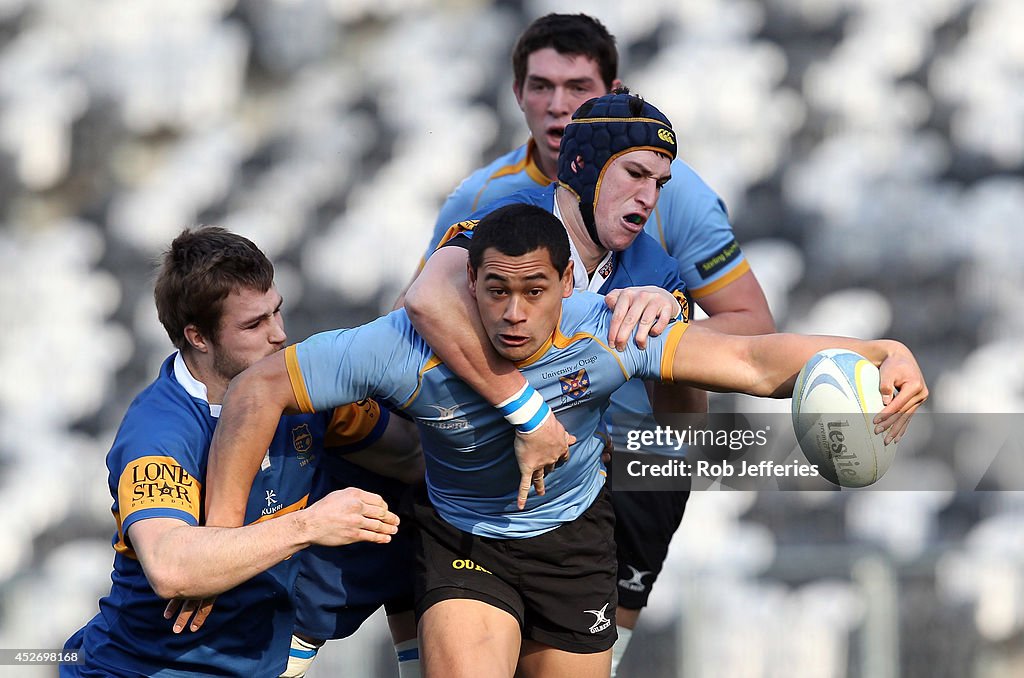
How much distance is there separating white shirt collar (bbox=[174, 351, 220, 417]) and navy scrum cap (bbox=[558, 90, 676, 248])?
1164 millimetres

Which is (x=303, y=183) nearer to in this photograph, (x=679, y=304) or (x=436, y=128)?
(x=436, y=128)

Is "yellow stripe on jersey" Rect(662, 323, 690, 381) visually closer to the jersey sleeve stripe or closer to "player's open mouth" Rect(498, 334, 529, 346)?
"player's open mouth" Rect(498, 334, 529, 346)

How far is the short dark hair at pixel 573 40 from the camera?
471cm

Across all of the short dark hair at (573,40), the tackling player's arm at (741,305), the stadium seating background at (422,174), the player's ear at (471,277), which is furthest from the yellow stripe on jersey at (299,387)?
the stadium seating background at (422,174)

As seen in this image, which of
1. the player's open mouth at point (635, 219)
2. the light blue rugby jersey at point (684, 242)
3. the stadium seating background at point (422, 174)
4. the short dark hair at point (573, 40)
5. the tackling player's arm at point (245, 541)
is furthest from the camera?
the stadium seating background at point (422, 174)

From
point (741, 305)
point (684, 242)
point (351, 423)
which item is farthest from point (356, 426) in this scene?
point (741, 305)

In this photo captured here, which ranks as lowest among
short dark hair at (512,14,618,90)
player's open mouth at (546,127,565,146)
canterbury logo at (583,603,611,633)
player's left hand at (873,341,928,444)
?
canterbury logo at (583,603,611,633)

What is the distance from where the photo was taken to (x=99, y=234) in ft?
23.9

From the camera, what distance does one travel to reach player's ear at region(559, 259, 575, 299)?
3424 mm

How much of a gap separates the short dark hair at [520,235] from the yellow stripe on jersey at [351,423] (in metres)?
0.67

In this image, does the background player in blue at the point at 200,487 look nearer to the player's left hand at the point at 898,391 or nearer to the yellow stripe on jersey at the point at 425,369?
the yellow stripe on jersey at the point at 425,369

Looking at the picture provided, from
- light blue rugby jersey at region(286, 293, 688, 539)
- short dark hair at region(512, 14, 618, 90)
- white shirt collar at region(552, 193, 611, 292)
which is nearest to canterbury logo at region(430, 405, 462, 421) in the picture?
light blue rugby jersey at region(286, 293, 688, 539)

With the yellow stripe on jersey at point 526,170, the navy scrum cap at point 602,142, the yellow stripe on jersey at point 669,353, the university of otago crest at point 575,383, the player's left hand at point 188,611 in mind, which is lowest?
the player's left hand at point 188,611

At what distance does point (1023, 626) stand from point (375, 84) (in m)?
4.38
